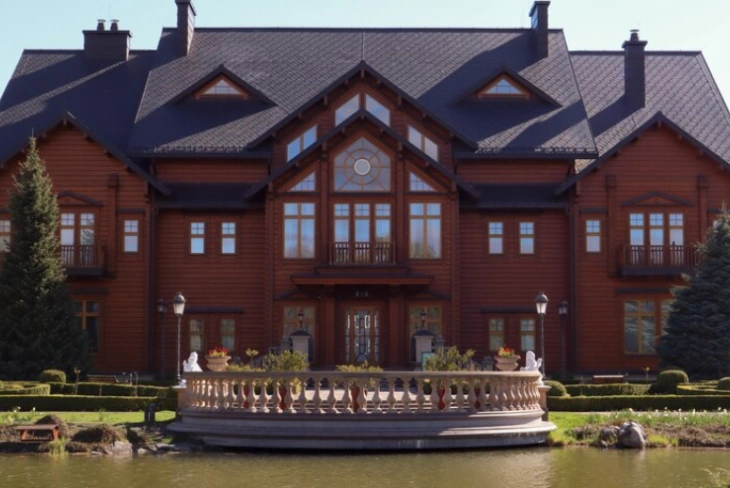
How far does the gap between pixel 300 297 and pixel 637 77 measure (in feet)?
50.2

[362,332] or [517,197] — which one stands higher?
[517,197]

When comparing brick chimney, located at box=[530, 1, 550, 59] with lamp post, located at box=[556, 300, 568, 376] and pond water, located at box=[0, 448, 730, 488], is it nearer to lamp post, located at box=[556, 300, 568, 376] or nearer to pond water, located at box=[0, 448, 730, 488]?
lamp post, located at box=[556, 300, 568, 376]

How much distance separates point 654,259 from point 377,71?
38.0 feet

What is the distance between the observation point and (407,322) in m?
39.6

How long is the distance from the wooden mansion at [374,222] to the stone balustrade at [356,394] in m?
14.1

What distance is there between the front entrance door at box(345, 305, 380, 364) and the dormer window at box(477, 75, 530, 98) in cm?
907

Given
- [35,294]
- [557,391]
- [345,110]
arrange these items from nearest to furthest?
[557,391] → [35,294] → [345,110]

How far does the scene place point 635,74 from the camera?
44.6 meters

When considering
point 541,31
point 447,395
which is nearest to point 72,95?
point 541,31

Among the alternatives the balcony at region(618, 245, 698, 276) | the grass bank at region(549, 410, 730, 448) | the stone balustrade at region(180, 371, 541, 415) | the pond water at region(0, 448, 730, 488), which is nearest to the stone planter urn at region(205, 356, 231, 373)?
the stone balustrade at region(180, 371, 541, 415)

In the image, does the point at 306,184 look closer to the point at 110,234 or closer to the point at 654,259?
the point at 110,234

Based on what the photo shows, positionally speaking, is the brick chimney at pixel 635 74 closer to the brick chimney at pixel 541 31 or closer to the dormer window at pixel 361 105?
the brick chimney at pixel 541 31

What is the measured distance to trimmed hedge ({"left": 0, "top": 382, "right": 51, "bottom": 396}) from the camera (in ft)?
99.8

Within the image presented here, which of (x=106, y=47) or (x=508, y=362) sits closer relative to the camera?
(x=508, y=362)
